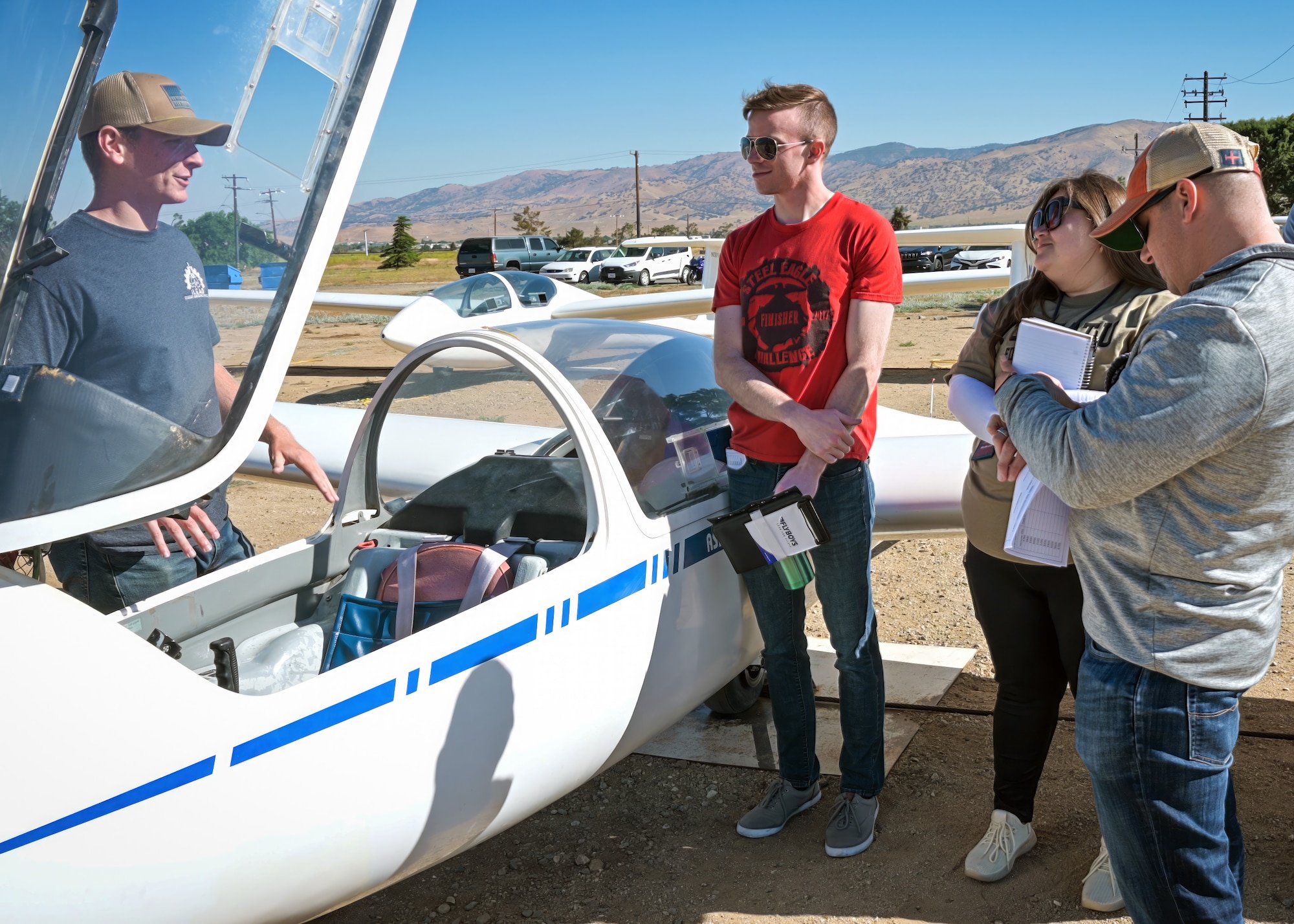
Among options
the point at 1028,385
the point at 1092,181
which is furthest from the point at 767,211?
the point at 1028,385

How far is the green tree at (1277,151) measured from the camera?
6119 centimetres

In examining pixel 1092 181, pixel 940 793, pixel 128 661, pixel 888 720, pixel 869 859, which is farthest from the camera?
pixel 888 720

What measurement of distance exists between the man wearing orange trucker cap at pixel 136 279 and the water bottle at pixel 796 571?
1.69m

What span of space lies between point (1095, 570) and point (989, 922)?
155 centimetres

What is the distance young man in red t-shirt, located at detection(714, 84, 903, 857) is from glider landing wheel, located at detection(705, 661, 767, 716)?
944 millimetres

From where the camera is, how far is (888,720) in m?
4.31

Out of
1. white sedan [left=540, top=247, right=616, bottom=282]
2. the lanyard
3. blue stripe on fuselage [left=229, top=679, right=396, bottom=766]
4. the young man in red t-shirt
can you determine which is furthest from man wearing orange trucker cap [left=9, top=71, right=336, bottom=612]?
white sedan [left=540, top=247, right=616, bottom=282]

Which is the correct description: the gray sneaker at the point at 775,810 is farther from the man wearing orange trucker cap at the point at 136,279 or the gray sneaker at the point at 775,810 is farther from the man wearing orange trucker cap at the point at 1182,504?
the man wearing orange trucker cap at the point at 136,279

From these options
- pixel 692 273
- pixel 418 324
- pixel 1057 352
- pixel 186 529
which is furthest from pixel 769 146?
pixel 692 273

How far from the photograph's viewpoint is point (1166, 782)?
1.86 metres

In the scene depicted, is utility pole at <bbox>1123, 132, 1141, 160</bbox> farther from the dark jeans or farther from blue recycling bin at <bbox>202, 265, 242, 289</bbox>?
blue recycling bin at <bbox>202, 265, 242, 289</bbox>

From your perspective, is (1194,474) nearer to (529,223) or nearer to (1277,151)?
(1277,151)

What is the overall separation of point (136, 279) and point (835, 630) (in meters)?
2.21

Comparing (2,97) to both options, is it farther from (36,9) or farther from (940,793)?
(940,793)
